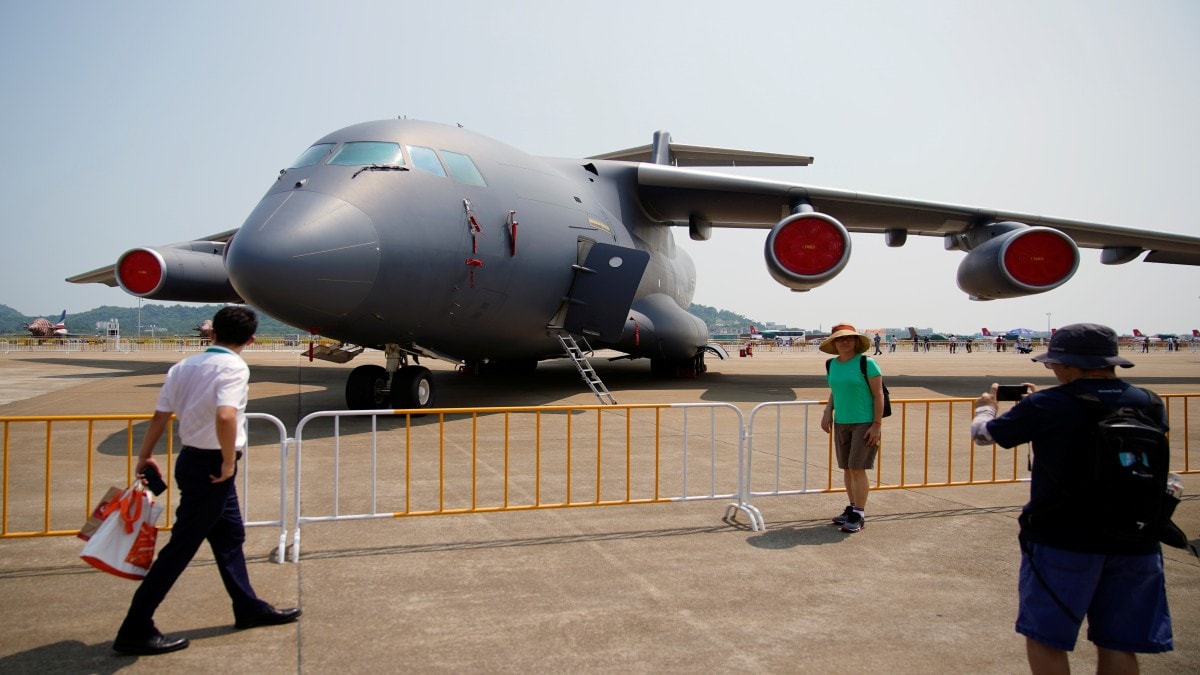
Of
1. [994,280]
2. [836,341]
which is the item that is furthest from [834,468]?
[994,280]

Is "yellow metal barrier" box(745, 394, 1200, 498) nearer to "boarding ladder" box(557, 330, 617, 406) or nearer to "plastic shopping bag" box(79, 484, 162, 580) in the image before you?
"boarding ladder" box(557, 330, 617, 406)

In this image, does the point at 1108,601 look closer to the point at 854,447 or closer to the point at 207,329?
the point at 854,447

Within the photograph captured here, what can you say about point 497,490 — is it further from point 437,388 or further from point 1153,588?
point 437,388

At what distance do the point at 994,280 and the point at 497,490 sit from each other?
10579 millimetres

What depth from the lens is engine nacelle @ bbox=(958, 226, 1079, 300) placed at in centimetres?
1296

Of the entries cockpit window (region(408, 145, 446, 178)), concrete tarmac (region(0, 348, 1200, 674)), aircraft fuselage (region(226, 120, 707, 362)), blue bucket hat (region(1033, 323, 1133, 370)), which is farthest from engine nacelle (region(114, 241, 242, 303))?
blue bucket hat (region(1033, 323, 1133, 370))

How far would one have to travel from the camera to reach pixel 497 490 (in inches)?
236

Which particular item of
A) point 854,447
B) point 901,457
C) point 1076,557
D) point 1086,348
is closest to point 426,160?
point 901,457

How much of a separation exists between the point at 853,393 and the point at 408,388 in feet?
19.7

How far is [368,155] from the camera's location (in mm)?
9016

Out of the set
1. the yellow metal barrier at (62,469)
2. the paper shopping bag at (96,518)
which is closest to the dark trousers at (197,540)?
the paper shopping bag at (96,518)

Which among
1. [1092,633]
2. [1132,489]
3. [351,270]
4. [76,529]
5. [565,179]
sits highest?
[565,179]

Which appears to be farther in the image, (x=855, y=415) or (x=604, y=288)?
(x=604, y=288)

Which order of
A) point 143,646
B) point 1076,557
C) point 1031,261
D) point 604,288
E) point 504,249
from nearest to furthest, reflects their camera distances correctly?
1. point 1076,557
2. point 143,646
3. point 504,249
4. point 604,288
5. point 1031,261
